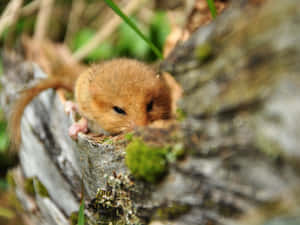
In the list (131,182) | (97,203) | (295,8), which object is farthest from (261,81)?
(97,203)

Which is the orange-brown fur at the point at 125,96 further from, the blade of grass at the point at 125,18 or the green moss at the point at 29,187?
the green moss at the point at 29,187

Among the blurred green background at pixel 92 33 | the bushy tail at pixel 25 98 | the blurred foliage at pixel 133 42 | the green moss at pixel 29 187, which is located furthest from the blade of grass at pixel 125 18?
the blurred foliage at pixel 133 42

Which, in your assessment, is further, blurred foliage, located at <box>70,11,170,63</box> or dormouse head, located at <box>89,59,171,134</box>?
blurred foliage, located at <box>70,11,170,63</box>

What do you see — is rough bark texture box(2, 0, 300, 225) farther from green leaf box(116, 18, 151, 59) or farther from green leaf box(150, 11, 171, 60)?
green leaf box(150, 11, 171, 60)

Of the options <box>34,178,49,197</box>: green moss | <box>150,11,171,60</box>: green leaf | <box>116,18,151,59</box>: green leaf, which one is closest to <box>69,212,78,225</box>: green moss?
<box>34,178,49,197</box>: green moss

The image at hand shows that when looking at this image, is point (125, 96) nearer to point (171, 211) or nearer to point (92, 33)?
point (171, 211)
